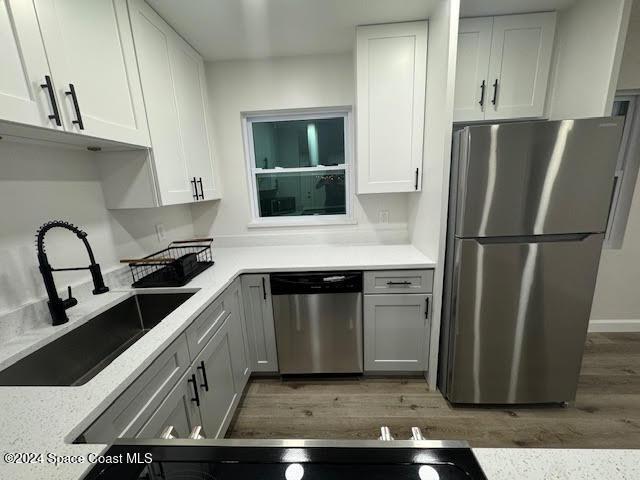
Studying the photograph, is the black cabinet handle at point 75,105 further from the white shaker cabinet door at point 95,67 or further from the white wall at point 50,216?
the white wall at point 50,216

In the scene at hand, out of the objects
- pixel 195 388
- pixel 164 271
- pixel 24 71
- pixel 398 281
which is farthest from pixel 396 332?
pixel 24 71

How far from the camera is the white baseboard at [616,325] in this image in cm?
235

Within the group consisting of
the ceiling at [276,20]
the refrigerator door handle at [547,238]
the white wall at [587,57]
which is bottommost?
the refrigerator door handle at [547,238]

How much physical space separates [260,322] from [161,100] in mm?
1565

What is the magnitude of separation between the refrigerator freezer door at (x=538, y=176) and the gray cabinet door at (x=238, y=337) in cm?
147

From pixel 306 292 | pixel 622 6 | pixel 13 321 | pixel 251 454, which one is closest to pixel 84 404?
pixel 251 454

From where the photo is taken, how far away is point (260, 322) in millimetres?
1878

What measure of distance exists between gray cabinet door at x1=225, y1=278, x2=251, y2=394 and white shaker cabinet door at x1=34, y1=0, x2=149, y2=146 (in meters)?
0.99

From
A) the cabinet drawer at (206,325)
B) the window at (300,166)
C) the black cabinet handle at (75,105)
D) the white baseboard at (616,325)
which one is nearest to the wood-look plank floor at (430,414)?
the white baseboard at (616,325)

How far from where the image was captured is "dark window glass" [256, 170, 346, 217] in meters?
2.39

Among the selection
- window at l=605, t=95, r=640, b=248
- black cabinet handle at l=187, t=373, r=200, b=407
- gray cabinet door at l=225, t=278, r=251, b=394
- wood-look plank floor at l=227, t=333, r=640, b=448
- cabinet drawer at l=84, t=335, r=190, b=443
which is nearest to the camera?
cabinet drawer at l=84, t=335, r=190, b=443

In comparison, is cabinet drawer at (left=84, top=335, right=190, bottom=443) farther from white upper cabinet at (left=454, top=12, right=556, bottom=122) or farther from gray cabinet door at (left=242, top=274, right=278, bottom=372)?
white upper cabinet at (left=454, top=12, right=556, bottom=122)

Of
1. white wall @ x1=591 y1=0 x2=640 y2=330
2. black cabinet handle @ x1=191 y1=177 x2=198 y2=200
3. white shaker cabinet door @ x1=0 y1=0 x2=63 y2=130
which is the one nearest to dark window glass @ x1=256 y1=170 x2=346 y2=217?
black cabinet handle @ x1=191 y1=177 x2=198 y2=200

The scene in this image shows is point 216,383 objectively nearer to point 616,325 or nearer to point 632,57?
point 616,325
